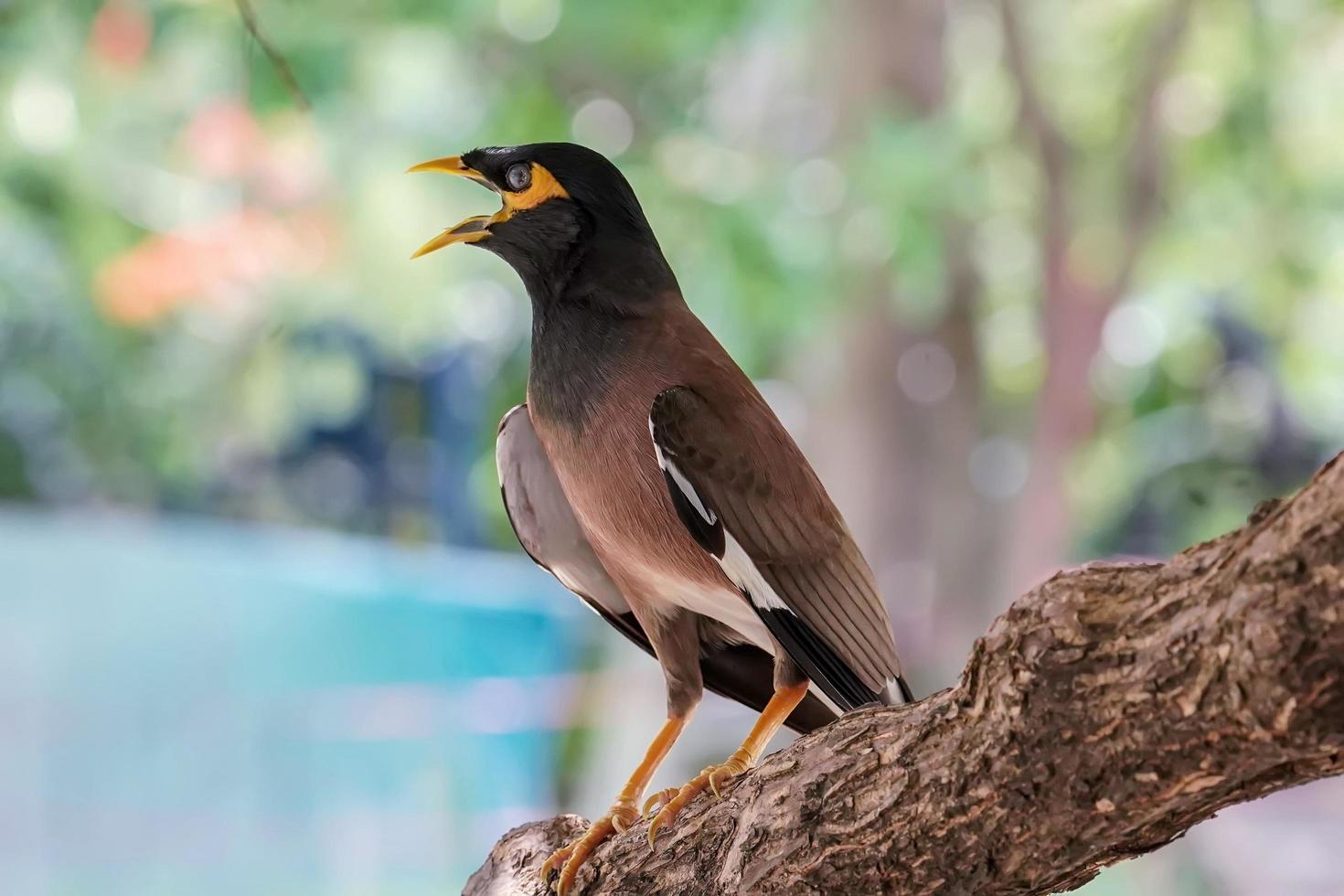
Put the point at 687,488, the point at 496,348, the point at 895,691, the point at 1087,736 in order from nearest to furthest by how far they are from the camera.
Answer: the point at 1087,736
the point at 687,488
the point at 895,691
the point at 496,348

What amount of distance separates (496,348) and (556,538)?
3718 millimetres

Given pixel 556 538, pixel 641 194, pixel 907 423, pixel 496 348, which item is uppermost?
pixel 496 348

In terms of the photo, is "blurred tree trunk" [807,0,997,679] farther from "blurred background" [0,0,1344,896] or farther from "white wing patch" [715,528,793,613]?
Result: "white wing patch" [715,528,793,613]

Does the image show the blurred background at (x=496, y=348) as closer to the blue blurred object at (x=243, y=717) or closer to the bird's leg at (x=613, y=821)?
the blue blurred object at (x=243, y=717)

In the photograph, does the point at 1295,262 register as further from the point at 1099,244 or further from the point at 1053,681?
the point at 1053,681

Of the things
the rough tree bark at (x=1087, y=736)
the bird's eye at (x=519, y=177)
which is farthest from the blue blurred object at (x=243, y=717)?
the rough tree bark at (x=1087, y=736)

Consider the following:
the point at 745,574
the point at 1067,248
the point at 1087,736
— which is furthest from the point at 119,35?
the point at 1087,736

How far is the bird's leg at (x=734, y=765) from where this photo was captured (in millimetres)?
1549

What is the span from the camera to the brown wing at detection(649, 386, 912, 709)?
5.12 ft

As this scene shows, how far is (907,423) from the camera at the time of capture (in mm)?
4477

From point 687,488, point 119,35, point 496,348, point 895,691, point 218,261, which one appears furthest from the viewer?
point 496,348

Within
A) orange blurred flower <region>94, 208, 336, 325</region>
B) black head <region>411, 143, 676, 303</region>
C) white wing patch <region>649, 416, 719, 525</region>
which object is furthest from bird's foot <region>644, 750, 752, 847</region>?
orange blurred flower <region>94, 208, 336, 325</region>

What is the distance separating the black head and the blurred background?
1387mm

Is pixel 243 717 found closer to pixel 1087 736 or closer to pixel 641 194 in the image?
pixel 641 194
